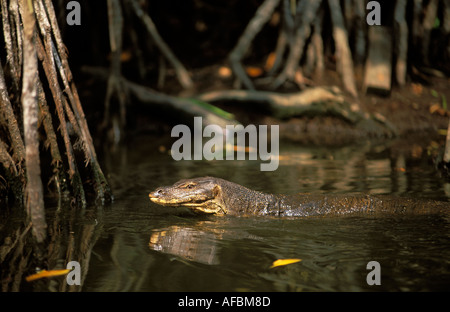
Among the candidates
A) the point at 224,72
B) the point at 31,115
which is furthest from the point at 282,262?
the point at 224,72

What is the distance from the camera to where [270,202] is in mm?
6324

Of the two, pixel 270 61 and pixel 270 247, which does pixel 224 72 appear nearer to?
pixel 270 61

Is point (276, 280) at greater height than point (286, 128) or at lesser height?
lesser

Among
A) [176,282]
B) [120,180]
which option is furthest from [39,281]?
[120,180]

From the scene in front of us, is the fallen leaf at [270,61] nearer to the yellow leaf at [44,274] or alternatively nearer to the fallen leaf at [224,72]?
the fallen leaf at [224,72]

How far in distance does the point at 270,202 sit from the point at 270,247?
1257mm

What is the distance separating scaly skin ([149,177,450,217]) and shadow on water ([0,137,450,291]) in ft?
0.49

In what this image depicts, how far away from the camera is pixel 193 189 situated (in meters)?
6.09

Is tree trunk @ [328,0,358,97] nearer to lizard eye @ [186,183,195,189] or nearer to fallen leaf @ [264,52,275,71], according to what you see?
fallen leaf @ [264,52,275,71]

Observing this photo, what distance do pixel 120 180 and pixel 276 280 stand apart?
443 centimetres

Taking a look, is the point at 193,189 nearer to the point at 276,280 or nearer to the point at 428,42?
the point at 276,280

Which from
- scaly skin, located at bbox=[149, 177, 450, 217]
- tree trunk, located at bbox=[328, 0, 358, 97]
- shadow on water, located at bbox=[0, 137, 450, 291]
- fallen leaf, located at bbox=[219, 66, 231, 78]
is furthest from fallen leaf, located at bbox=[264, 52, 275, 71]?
scaly skin, located at bbox=[149, 177, 450, 217]

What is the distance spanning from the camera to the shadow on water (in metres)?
4.28

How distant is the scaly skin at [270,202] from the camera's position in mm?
6082
